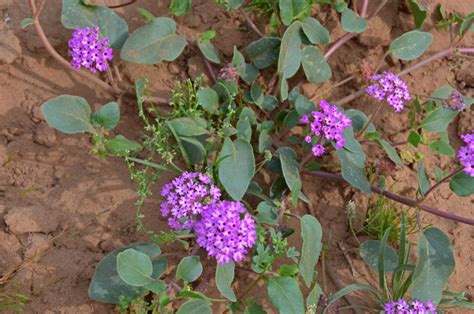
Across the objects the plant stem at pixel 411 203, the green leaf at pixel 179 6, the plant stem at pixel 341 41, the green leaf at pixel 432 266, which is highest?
the green leaf at pixel 179 6

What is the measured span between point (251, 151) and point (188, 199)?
461mm

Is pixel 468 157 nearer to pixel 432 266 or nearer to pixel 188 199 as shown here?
pixel 432 266

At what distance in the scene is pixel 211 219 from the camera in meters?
2.56

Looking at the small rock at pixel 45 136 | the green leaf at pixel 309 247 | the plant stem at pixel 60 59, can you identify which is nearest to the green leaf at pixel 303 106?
the green leaf at pixel 309 247

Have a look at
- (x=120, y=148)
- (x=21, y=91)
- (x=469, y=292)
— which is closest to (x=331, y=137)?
(x=120, y=148)

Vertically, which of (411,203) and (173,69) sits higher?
(173,69)

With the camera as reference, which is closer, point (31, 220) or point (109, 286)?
point (109, 286)

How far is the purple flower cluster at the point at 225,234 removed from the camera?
8.28 ft

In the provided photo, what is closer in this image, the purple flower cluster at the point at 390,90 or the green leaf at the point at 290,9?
the purple flower cluster at the point at 390,90

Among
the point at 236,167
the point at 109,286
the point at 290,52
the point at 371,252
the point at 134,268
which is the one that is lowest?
the point at 371,252

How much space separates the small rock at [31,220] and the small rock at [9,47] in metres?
0.83

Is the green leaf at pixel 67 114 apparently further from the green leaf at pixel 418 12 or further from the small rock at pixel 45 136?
the green leaf at pixel 418 12

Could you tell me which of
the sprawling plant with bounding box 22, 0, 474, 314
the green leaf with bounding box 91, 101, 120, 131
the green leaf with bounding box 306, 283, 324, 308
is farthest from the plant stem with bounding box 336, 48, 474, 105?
the green leaf with bounding box 91, 101, 120, 131

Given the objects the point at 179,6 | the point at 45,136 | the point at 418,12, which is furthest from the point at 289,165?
the point at 418,12
